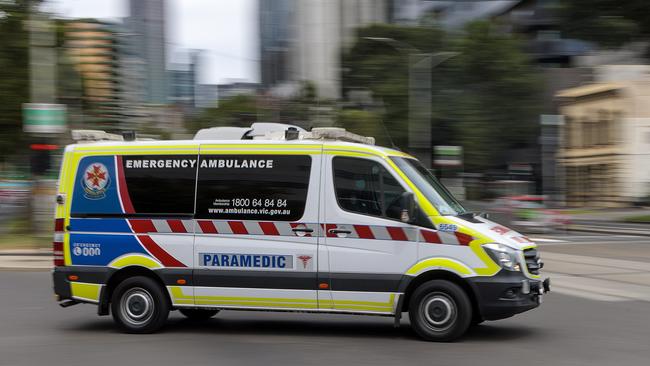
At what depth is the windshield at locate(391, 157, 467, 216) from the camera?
8.53 metres

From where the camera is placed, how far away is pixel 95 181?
30.2ft

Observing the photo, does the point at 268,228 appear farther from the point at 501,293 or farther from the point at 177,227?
the point at 501,293

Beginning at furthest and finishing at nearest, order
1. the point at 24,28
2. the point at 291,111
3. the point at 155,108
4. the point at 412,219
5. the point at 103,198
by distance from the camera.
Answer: the point at 155,108, the point at 291,111, the point at 24,28, the point at 103,198, the point at 412,219

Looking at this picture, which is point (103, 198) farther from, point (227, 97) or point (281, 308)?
point (227, 97)

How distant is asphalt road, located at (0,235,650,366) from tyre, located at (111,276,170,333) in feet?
0.58

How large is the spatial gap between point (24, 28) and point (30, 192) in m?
7.41

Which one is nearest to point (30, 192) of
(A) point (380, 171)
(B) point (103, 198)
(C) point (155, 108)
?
(B) point (103, 198)

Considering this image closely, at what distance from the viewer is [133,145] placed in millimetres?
9219

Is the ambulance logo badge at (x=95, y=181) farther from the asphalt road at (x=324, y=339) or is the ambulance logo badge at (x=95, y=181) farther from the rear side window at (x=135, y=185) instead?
the asphalt road at (x=324, y=339)

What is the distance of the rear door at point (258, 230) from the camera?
8.59 m

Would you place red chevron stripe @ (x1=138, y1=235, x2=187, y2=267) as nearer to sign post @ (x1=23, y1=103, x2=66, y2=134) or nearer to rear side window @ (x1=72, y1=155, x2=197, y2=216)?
rear side window @ (x1=72, y1=155, x2=197, y2=216)

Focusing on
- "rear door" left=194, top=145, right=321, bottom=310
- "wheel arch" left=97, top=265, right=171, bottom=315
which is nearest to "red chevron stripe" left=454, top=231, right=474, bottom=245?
"rear door" left=194, top=145, right=321, bottom=310

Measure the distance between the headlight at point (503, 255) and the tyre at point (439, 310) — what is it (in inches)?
17.8

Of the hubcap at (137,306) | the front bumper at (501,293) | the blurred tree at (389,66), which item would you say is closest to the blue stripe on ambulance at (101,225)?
the hubcap at (137,306)
